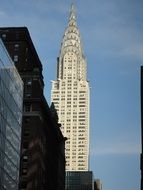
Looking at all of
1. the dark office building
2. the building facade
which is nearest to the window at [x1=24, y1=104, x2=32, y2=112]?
the dark office building

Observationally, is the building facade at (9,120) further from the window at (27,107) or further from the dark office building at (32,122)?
the window at (27,107)

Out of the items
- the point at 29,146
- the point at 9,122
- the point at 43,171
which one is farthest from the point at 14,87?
the point at 43,171

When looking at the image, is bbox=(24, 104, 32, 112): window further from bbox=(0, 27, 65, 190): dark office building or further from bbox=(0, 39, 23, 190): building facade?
bbox=(0, 39, 23, 190): building facade

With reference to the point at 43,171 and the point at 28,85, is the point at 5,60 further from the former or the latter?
the point at 43,171

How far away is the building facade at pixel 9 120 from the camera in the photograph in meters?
90.9

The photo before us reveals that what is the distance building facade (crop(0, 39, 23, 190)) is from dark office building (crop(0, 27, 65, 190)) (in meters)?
41.0

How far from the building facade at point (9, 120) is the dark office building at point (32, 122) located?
134 feet

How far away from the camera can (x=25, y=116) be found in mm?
151625

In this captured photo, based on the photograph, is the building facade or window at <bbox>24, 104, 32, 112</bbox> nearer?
the building facade

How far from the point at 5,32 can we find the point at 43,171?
40254mm

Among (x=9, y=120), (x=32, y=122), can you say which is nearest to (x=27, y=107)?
(x=32, y=122)

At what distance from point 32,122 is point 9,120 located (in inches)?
2139

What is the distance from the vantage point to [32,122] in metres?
151

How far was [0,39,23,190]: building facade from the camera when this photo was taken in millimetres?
90912
